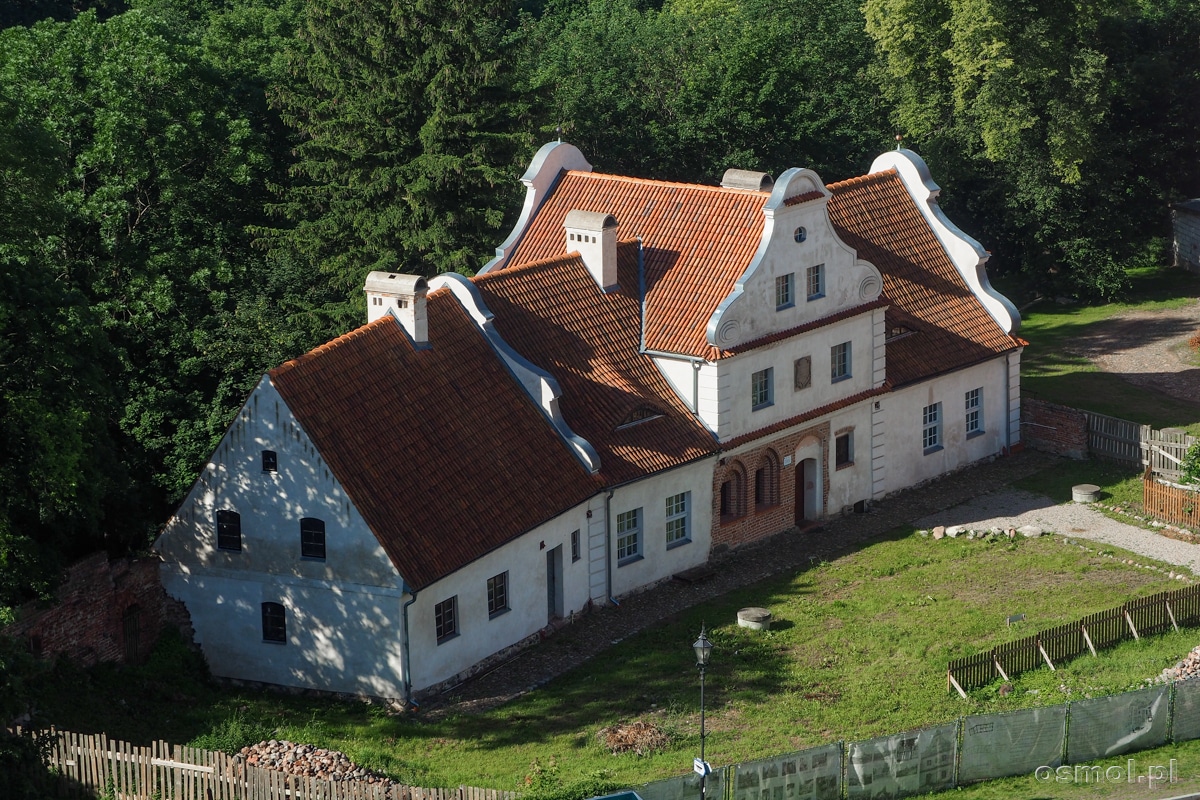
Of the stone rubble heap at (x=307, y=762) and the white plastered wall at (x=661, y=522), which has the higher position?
the white plastered wall at (x=661, y=522)

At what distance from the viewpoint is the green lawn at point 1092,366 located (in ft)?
234

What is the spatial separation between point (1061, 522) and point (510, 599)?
767 inches

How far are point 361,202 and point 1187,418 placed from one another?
3082 cm

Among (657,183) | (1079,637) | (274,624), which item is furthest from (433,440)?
(1079,637)

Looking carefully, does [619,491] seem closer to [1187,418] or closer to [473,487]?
[473,487]

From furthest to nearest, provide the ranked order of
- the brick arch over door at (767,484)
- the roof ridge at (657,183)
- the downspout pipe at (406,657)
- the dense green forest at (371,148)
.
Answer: the brick arch over door at (767,484)
the roof ridge at (657,183)
the dense green forest at (371,148)
the downspout pipe at (406,657)

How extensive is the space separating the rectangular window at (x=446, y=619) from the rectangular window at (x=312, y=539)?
3264 mm

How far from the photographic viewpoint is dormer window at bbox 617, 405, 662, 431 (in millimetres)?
55656

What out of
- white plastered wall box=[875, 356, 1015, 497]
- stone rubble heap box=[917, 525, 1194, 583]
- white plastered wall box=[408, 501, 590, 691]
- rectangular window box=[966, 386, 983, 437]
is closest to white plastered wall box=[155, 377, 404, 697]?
white plastered wall box=[408, 501, 590, 691]

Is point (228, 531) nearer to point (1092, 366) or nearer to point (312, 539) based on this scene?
point (312, 539)

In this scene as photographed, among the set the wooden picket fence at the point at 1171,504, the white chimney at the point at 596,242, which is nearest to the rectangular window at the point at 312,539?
the white chimney at the point at 596,242

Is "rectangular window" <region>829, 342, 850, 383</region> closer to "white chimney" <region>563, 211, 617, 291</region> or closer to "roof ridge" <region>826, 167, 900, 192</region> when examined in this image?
"roof ridge" <region>826, 167, 900, 192</region>

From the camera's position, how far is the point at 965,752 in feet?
138

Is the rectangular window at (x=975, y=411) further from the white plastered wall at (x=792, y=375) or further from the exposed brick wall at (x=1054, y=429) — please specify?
the white plastered wall at (x=792, y=375)
